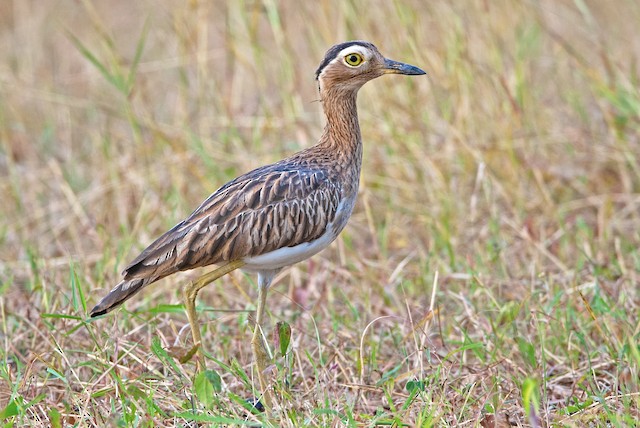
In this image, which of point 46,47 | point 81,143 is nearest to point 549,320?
point 81,143

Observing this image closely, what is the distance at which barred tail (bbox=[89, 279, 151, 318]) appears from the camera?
383 cm

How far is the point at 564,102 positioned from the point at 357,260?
2.66 metres

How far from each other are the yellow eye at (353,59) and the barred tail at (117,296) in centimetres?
126

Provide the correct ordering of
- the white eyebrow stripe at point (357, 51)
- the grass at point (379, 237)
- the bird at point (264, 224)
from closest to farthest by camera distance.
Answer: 1. the grass at point (379, 237)
2. the bird at point (264, 224)
3. the white eyebrow stripe at point (357, 51)

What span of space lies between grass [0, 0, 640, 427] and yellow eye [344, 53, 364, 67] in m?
1.00

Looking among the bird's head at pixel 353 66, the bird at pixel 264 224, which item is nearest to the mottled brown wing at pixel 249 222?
the bird at pixel 264 224

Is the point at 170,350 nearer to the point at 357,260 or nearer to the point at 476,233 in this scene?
the point at 357,260

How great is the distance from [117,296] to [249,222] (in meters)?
0.57

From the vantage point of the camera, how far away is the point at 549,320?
4.21 meters

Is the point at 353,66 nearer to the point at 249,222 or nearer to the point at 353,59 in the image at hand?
the point at 353,59

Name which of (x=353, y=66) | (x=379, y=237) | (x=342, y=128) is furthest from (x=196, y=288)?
(x=379, y=237)

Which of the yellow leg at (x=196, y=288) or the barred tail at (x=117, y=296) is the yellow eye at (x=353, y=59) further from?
the barred tail at (x=117, y=296)

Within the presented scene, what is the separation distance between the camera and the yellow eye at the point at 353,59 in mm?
4391

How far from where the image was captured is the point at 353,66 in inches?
173
